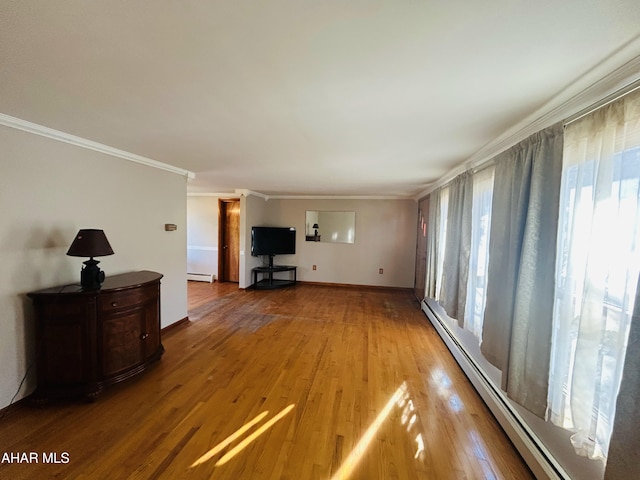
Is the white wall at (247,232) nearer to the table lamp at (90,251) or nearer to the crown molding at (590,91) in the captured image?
the table lamp at (90,251)

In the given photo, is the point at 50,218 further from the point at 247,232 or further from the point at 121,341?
the point at 247,232

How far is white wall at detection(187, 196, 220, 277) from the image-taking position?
6.66m

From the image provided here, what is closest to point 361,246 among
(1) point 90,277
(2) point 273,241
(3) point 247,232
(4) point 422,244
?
(4) point 422,244

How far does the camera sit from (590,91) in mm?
1316

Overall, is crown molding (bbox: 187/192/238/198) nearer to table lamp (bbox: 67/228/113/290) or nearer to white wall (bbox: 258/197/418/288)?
white wall (bbox: 258/197/418/288)

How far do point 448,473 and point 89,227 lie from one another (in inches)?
142

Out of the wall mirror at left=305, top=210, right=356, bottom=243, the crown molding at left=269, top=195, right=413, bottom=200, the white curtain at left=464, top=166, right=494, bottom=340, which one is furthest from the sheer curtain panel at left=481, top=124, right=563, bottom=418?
the wall mirror at left=305, top=210, right=356, bottom=243

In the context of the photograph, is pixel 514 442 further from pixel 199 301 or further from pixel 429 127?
pixel 199 301

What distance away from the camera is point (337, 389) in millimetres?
2426

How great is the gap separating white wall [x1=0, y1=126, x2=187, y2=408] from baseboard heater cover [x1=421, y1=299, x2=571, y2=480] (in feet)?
12.4

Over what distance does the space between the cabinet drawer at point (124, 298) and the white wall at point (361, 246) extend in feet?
11.9

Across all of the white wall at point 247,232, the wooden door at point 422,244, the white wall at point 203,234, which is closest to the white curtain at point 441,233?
the wooden door at point 422,244

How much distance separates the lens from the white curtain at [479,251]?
2451 millimetres

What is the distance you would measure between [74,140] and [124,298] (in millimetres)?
1518
